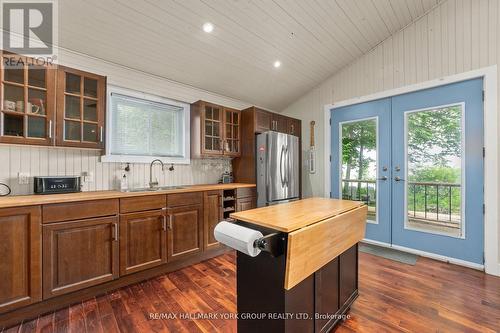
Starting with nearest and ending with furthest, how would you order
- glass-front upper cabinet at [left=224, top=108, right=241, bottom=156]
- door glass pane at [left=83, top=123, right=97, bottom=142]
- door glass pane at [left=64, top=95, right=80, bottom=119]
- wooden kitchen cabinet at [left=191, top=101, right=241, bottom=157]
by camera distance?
1. door glass pane at [left=64, top=95, right=80, bottom=119]
2. door glass pane at [left=83, top=123, right=97, bottom=142]
3. wooden kitchen cabinet at [left=191, top=101, right=241, bottom=157]
4. glass-front upper cabinet at [left=224, top=108, right=241, bottom=156]

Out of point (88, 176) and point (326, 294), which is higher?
point (88, 176)

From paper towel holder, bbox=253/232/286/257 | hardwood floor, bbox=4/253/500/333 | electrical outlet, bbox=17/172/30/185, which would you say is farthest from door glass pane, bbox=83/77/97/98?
paper towel holder, bbox=253/232/286/257

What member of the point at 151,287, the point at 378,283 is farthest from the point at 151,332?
the point at 378,283

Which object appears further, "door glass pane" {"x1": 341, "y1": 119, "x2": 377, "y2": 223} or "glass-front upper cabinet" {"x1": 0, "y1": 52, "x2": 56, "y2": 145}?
"door glass pane" {"x1": 341, "y1": 119, "x2": 377, "y2": 223}

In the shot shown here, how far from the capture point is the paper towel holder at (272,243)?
102 cm

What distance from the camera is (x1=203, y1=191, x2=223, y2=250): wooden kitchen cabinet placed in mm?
2828

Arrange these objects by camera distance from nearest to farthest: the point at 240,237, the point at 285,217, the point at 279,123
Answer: the point at 240,237, the point at 285,217, the point at 279,123

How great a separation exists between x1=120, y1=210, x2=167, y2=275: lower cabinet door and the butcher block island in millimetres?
1370

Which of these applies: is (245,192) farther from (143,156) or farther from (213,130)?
(143,156)

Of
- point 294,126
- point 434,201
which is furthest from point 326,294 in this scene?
point 294,126

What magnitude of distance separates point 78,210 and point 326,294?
6.94 feet

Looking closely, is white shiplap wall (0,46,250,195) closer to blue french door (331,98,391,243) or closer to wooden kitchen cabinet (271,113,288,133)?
wooden kitchen cabinet (271,113,288,133)

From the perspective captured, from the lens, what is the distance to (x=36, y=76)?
196 cm

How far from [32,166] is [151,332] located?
1.92m
